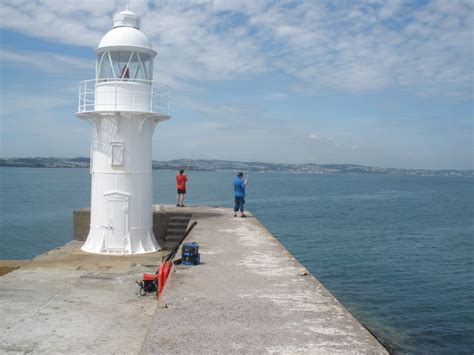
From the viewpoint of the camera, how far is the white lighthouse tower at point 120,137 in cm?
1466

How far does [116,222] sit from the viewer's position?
14.8 meters

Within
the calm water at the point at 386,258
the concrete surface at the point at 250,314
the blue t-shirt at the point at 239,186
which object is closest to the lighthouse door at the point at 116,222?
the blue t-shirt at the point at 239,186

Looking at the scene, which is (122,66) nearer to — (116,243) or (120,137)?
(120,137)

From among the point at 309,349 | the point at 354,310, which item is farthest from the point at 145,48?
the point at 309,349

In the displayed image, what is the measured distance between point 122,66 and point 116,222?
4727 millimetres

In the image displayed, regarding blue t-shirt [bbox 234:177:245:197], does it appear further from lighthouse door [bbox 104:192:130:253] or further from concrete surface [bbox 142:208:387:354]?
concrete surface [bbox 142:208:387:354]

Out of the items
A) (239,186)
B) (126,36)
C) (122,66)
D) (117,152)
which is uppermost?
(126,36)

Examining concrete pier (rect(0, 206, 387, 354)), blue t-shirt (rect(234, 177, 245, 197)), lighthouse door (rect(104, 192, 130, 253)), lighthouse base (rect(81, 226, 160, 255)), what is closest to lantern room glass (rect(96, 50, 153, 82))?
lighthouse door (rect(104, 192, 130, 253))

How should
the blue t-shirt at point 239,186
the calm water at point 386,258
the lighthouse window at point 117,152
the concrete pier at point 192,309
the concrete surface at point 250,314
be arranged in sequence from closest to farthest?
the concrete surface at point 250,314 → the concrete pier at point 192,309 → the calm water at point 386,258 → the lighthouse window at point 117,152 → the blue t-shirt at point 239,186

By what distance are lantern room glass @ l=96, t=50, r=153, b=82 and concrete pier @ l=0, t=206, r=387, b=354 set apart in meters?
5.51

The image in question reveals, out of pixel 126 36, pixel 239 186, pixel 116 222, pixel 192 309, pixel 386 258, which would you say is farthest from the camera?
pixel 386 258

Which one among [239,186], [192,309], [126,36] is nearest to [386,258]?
[239,186]

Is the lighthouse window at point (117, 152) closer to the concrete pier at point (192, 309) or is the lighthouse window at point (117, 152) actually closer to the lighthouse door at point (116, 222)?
the lighthouse door at point (116, 222)

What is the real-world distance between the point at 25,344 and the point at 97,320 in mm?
1347
